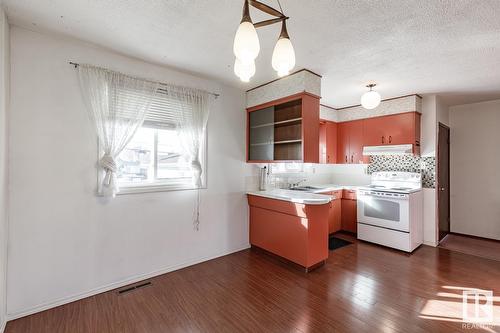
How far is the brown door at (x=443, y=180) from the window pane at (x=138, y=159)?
14.9 ft

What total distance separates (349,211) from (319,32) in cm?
343

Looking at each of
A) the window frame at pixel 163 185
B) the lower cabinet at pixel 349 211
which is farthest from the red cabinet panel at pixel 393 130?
the window frame at pixel 163 185

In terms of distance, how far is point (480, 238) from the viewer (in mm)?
4219

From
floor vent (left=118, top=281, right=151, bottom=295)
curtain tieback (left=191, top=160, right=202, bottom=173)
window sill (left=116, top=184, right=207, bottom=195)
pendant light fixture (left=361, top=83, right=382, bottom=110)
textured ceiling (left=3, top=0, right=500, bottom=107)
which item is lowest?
floor vent (left=118, top=281, right=151, bottom=295)

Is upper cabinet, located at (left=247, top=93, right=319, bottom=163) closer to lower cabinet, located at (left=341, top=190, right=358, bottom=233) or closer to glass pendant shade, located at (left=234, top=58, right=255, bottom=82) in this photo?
glass pendant shade, located at (left=234, top=58, right=255, bottom=82)

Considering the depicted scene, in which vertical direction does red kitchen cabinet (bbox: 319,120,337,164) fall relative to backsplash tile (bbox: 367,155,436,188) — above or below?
above

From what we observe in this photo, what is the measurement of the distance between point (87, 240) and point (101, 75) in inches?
66.8

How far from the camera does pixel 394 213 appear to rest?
11.8 feet

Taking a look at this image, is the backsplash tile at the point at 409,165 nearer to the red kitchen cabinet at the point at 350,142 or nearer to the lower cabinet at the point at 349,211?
the red kitchen cabinet at the point at 350,142

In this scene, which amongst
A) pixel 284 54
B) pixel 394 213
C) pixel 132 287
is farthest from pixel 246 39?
pixel 394 213

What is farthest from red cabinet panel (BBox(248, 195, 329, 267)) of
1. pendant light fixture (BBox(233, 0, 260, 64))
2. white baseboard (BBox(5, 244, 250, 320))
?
pendant light fixture (BBox(233, 0, 260, 64))

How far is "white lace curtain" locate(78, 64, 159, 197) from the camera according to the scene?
232 centimetres

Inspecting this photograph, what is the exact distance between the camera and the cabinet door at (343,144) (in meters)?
4.69

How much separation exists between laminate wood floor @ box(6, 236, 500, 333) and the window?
44.6 inches
